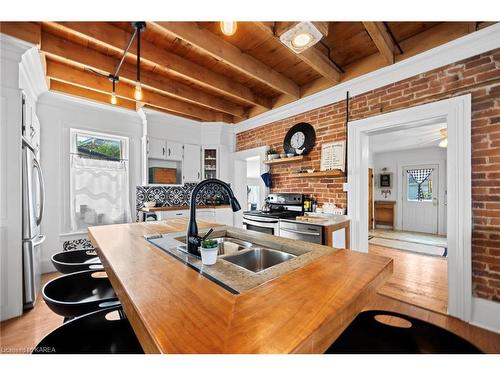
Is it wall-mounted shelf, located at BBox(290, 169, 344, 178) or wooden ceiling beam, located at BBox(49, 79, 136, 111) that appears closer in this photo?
wall-mounted shelf, located at BBox(290, 169, 344, 178)

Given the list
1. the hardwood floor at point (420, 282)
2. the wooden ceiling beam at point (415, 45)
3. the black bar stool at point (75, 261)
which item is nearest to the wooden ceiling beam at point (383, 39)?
the wooden ceiling beam at point (415, 45)

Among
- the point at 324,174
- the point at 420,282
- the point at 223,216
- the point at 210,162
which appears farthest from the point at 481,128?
the point at 210,162

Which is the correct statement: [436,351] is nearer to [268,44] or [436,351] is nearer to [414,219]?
[268,44]

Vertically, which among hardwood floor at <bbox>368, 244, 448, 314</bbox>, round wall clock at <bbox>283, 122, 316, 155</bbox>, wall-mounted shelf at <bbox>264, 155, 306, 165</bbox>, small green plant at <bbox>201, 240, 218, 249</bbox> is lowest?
hardwood floor at <bbox>368, 244, 448, 314</bbox>

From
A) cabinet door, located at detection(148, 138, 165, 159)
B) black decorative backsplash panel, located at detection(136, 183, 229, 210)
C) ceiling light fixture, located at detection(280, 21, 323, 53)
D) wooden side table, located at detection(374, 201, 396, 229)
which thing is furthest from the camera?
wooden side table, located at detection(374, 201, 396, 229)

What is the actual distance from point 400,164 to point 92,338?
26.4ft

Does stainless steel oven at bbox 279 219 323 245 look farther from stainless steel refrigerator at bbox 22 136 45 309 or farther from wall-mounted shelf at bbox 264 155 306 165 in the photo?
stainless steel refrigerator at bbox 22 136 45 309

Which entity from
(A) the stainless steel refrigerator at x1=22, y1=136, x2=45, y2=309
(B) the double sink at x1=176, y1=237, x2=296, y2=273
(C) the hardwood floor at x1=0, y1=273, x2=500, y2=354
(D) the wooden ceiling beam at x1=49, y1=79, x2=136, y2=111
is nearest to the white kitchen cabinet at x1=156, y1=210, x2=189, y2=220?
(A) the stainless steel refrigerator at x1=22, y1=136, x2=45, y2=309

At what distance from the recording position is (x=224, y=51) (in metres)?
2.29

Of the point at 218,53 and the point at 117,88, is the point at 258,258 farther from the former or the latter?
the point at 117,88

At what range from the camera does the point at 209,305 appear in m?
0.63

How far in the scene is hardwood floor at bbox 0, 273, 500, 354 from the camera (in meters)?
1.65

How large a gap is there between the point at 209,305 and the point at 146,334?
17 cm

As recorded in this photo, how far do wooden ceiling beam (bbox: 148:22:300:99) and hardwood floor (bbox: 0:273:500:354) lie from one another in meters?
2.57
